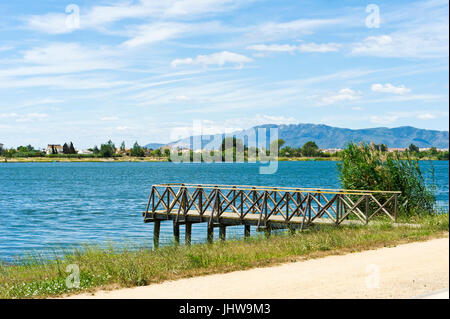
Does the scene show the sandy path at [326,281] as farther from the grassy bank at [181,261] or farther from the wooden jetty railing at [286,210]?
the wooden jetty railing at [286,210]

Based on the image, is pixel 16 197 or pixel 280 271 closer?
pixel 280 271

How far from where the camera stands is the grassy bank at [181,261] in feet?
36.9

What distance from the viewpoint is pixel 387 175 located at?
24.1 metres

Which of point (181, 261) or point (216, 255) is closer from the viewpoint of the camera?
point (181, 261)

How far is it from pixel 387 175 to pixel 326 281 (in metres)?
14.6

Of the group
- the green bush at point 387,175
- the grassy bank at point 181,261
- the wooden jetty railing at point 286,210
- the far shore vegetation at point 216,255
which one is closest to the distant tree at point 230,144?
the wooden jetty railing at point 286,210

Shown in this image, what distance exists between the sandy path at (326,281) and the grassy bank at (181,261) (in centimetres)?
68

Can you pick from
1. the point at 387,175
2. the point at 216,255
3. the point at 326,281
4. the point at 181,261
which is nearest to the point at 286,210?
the point at 387,175

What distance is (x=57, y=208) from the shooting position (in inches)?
1929

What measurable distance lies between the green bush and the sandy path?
10475 millimetres

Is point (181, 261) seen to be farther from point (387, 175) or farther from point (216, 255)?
point (387, 175)
